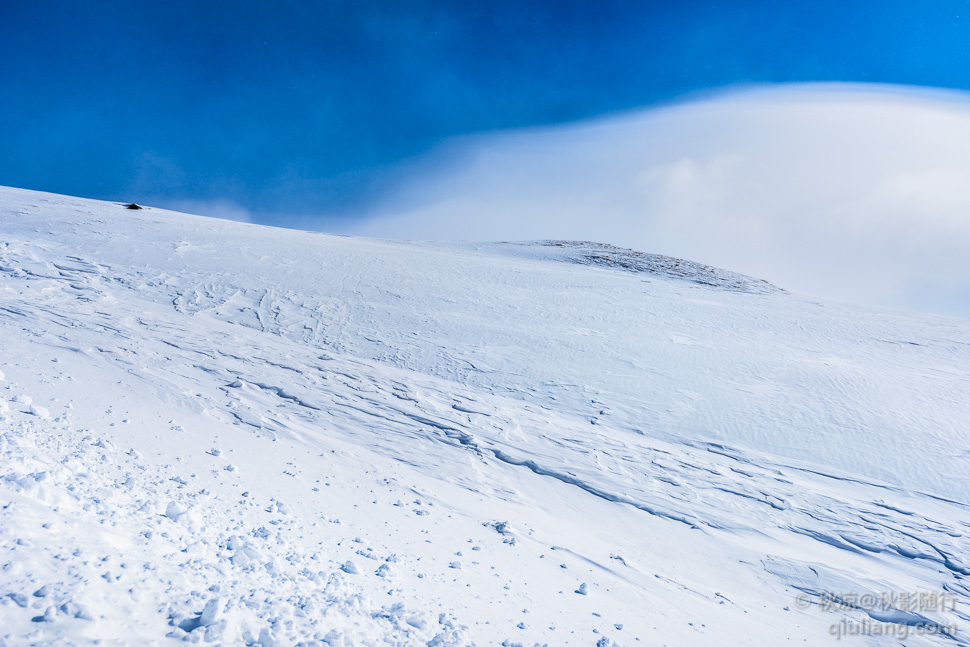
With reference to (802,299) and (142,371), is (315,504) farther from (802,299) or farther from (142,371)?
(802,299)

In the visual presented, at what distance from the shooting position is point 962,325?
10.7 metres

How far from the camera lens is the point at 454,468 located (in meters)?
5.06

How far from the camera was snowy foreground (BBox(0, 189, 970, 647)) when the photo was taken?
9.23ft

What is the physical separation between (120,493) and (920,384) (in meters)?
9.30

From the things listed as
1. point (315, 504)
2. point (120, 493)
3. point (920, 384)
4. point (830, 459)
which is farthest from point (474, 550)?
point (920, 384)

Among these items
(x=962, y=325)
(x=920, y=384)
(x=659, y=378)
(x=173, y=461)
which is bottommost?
(x=173, y=461)

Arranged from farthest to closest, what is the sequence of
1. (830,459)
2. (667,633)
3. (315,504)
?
1. (830,459)
2. (315,504)
3. (667,633)

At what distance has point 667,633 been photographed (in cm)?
320

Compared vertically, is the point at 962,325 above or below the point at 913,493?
above

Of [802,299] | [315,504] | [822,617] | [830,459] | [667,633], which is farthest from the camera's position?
[802,299]

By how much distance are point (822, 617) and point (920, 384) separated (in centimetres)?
534

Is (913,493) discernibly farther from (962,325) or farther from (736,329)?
(962,325)

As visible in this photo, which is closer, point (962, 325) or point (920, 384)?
point (920, 384)

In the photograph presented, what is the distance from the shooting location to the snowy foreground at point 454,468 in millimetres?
2812
